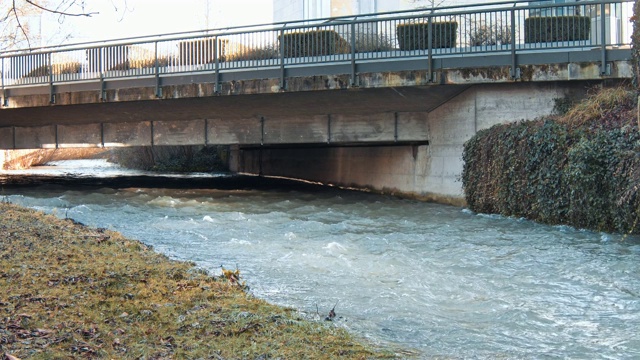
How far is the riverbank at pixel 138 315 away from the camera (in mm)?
5266

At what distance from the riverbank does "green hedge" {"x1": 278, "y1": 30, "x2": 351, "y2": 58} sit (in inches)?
496

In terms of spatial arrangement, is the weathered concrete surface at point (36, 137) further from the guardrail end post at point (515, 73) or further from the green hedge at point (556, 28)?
the green hedge at point (556, 28)

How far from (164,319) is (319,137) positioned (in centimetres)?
1639

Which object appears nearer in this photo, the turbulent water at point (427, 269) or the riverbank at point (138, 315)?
the riverbank at point (138, 315)

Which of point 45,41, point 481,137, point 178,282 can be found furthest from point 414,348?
point 45,41

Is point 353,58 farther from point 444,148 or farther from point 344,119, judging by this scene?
point 444,148

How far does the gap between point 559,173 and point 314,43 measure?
9.25m

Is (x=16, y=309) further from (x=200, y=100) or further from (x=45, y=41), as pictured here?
(x=45, y=41)

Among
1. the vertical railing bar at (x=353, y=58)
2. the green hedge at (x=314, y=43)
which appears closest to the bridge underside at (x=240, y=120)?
the vertical railing bar at (x=353, y=58)

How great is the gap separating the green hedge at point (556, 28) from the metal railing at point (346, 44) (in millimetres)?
26

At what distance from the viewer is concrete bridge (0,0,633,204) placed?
17703 millimetres

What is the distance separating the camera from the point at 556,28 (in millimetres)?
17859

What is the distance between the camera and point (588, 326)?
7.00 m

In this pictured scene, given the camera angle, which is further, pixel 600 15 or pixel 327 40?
pixel 327 40
